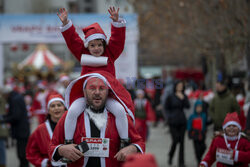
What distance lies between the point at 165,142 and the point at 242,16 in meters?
5.15

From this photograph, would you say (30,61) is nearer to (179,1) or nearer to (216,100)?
(179,1)

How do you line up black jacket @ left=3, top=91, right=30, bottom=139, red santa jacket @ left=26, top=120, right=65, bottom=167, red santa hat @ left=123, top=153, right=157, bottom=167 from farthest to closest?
black jacket @ left=3, top=91, right=30, bottom=139 < red santa jacket @ left=26, top=120, right=65, bottom=167 < red santa hat @ left=123, top=153, right=157, bottom=167

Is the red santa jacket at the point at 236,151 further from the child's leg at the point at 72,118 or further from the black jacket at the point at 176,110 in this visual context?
the black jacket at the point at 176,110

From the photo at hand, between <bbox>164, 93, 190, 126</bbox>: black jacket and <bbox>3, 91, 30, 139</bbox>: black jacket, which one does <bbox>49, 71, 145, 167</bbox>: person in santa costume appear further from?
<bbox>164, 93, 190, 126</bbox>: black jacket

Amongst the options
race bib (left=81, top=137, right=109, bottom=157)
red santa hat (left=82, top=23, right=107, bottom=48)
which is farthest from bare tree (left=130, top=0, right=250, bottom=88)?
race bib (left=81, top=137, right=109, bottom=157)

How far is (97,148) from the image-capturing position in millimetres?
3734

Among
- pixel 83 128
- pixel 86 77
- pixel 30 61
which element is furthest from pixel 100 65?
pixel 30 61

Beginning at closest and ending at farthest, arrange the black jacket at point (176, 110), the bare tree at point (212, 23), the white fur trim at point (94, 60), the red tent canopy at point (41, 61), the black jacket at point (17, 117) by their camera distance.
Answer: the white fur trim at point (94, 60) < the black jacket at point (17, 117) < the black jacket at point (176, 110) < the bare tree at point (212, 23) < the red tent canopy at point (41, 61)

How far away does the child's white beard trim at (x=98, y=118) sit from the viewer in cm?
377

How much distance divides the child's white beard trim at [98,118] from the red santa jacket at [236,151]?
2159 millimetres

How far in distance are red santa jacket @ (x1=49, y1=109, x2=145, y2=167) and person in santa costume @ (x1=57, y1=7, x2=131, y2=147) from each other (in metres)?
0.05

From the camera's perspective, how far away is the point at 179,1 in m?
16.3

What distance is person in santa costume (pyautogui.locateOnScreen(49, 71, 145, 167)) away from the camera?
3.73m

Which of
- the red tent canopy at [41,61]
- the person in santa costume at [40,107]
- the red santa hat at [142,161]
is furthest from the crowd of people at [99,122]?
the red tent canopy at [41,61]
